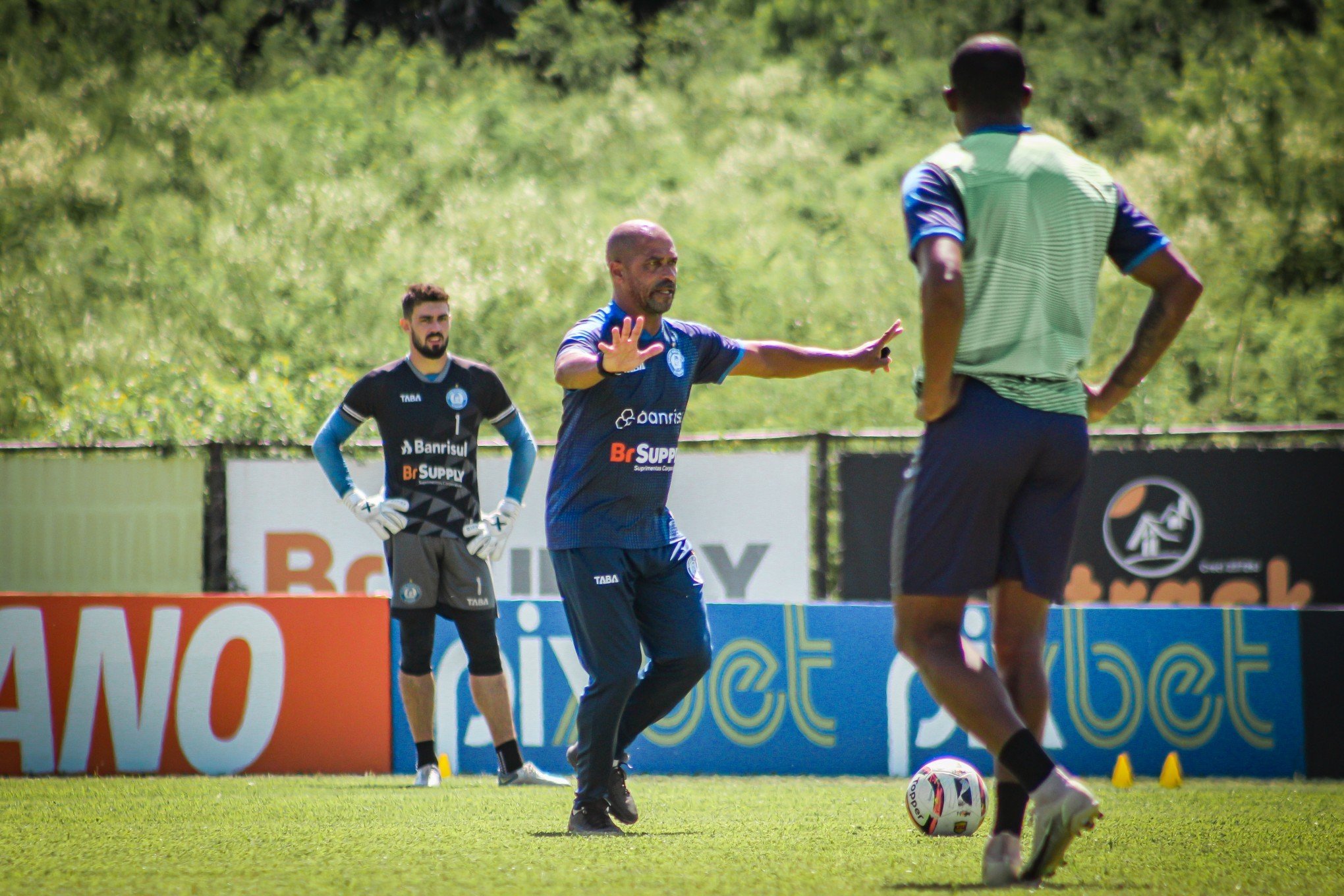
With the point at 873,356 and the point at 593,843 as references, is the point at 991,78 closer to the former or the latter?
the point at 873,356

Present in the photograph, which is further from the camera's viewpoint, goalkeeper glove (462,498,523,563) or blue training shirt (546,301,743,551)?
goalkeeper glove (462,498,523,563)

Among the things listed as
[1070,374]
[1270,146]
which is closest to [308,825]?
[1070,374]

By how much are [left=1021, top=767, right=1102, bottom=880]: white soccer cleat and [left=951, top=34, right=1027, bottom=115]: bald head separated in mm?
1635

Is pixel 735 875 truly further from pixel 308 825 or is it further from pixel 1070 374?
pixel 308 825

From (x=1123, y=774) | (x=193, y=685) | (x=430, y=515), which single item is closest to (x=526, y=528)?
(x=193, y=685)

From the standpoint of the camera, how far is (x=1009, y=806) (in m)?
3.62

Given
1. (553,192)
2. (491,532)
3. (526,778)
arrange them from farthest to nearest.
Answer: (553,192)
(491,532)
(526,778)

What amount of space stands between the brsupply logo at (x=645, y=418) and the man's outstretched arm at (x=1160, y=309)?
171 centimetres

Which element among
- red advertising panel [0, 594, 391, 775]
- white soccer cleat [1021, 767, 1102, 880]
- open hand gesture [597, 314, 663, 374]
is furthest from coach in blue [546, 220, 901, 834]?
red advertising panel [0, 594, 391, 775]

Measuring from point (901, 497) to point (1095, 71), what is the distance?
3403 cm

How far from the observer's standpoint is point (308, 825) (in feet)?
17.5

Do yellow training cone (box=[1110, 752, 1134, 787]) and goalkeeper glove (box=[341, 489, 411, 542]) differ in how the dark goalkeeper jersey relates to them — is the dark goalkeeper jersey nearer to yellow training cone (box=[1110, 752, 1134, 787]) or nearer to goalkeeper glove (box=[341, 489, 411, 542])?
goalkeeper glove (box=[341, 489, 411, 542])

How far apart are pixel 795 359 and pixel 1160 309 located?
1.72 m

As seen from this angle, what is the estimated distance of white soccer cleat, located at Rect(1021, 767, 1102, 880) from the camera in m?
3.29
